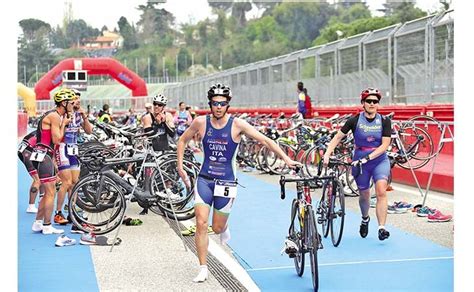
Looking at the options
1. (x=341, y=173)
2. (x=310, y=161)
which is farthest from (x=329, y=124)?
(x=341, y=173)

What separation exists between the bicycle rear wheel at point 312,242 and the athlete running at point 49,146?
4.32 meters

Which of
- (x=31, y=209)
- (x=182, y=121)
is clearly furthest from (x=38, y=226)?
(x=182, y=121)

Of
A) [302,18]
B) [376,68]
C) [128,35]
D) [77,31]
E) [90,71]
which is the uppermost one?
[302,18]

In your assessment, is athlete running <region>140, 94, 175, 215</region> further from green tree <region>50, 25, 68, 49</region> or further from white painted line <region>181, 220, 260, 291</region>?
green tree <region>50, 25, 68, 49</region>

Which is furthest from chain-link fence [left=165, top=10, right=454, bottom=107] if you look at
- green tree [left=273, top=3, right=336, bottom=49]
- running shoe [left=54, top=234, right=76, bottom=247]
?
green tree [left=273, top=3, right=336, bottom=49]

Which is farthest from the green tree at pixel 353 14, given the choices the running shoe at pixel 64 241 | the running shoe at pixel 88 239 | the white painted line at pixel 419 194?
the running shoe at pixel 64 241

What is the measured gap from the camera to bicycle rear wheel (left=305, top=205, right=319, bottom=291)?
25.1 feet

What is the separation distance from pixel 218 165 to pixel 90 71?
56269mm

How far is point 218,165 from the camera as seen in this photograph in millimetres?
8391

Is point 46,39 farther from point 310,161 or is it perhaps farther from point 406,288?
point 406,288

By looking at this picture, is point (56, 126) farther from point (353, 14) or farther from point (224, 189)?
point (353, 14)

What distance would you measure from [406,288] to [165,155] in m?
5.25
